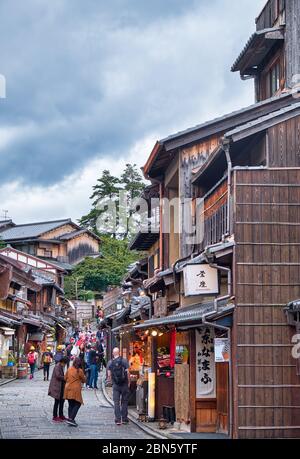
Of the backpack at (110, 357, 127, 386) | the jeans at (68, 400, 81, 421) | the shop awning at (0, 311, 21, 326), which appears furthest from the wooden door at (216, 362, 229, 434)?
the shop awning at (0, 311, 21, 326)

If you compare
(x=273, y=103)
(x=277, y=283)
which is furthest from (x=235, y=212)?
(x=273, y=103)

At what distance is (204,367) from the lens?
19.7 meters

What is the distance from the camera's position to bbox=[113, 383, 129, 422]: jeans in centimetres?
2106

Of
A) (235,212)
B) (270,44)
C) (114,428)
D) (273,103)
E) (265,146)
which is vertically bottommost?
(114,428)

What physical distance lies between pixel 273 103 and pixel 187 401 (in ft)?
28.5

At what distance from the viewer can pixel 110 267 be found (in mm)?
75188

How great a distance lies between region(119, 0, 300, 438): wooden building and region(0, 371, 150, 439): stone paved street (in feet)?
6.48

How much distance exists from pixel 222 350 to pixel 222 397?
215 cm

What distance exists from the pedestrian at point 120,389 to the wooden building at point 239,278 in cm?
141

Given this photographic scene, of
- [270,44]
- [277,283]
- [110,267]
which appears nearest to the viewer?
[277,283]

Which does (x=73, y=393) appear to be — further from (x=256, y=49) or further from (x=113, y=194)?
(x=113, y=194)

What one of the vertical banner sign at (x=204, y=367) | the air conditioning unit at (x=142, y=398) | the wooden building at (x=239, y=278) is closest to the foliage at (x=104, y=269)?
the air conditioning unit at (x=142, y=398)

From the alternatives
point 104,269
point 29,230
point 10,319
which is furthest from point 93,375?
point 29,230
